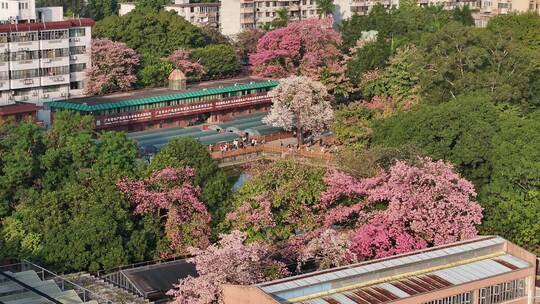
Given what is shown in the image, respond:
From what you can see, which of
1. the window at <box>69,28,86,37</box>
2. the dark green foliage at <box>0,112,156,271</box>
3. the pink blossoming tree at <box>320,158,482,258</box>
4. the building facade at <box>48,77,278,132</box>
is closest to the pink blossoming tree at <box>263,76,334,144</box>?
the building facade at <box>48,77,278,132</box>

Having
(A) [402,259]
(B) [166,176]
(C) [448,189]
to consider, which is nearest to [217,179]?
(B) [166,176]

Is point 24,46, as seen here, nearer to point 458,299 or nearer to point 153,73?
point 153,73

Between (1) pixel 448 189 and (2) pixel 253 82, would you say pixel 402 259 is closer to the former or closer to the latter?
(1) pixel 448 189

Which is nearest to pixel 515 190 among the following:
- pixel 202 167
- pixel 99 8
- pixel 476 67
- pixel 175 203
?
pixel 202 167

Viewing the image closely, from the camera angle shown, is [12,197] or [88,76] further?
[88,76]

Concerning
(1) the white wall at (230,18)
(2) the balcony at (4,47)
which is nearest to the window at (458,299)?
(2) the balcony at (4,47)

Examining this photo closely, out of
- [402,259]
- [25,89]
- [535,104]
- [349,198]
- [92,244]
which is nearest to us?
[402,259]

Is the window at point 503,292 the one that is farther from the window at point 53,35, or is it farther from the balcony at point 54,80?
the balcony at point 54,80
